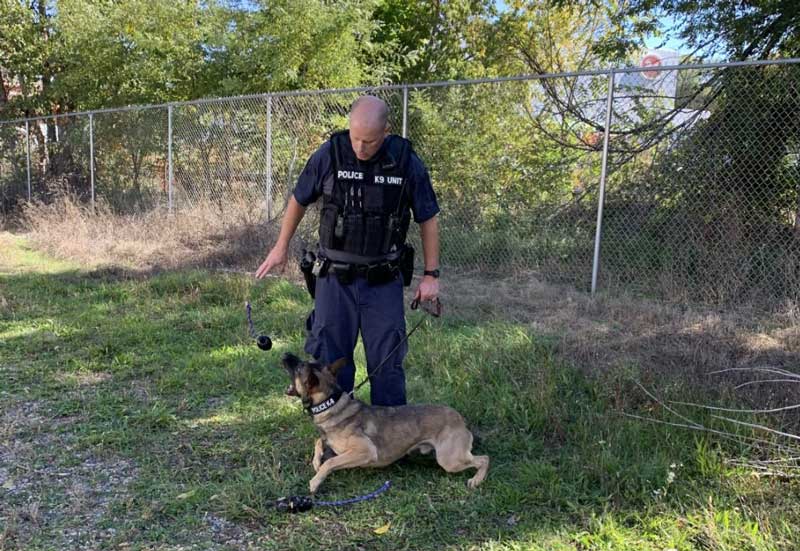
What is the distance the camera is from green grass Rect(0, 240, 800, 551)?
2.79 m

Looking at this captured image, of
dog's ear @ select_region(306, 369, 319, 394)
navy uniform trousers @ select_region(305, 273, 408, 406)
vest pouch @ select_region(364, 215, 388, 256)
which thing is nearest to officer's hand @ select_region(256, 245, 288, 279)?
navy uniform trousers @ select_region(305, 273, 408, 406)

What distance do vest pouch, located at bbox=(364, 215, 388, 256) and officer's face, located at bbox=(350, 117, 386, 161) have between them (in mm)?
340

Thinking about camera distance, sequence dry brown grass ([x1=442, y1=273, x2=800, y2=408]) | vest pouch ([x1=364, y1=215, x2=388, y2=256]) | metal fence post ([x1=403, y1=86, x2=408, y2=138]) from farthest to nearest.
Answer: metal fence post ([x1=403, y1=86, x2=408, y2=138]) < dry brown grass ([x1=442, y1=273, x2=800, y2=408]) < vest pouch ([x1=364, y1=215, x2=388, y2=256])

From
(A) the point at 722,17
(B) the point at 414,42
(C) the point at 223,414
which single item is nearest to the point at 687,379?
(C) the point at 223,414

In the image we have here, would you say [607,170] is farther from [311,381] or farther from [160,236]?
[160,236]

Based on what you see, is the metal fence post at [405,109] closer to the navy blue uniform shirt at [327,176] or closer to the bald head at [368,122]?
the navy blue uniform shirt at [327,176]

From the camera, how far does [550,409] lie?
3914 millimetres

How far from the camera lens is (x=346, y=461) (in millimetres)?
3154

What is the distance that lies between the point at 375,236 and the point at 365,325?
53cm

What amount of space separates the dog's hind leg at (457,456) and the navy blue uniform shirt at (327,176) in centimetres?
122

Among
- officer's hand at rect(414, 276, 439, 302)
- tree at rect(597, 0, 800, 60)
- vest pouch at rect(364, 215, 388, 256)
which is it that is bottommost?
officer's hand at rect(414, 276, 439, 302)

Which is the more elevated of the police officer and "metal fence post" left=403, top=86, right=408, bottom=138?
"metal fence post" left=403, top=86, right=408, bottom=138

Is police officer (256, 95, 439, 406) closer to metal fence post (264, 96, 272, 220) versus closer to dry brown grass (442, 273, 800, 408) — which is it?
dry brown grass (442, 273, 800, 408)

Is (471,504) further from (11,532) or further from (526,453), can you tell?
(11,532)
